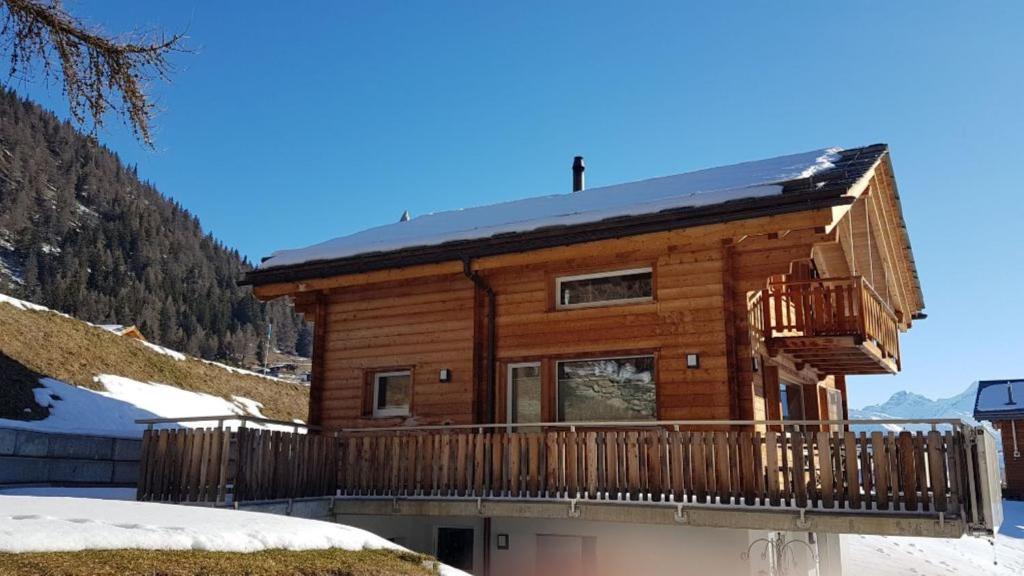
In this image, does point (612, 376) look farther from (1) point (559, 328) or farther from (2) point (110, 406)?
(2) point (110, 406)

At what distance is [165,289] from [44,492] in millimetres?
94735

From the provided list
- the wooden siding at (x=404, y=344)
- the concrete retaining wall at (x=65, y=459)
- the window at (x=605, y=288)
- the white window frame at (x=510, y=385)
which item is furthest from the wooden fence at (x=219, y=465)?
the window at (x=605, y=288)

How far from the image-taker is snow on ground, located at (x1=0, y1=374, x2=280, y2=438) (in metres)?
16.5

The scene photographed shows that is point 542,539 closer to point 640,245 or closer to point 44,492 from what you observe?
point 640,245

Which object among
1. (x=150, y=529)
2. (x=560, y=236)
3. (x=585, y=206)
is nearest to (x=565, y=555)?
(x=560, y=236)

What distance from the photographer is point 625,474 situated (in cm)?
1051

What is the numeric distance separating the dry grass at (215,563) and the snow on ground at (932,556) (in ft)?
55.3

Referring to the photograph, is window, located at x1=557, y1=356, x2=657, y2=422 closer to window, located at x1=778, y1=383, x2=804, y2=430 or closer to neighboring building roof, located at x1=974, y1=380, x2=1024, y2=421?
window, located at x1=778, y1=383, x2=804, y2=430

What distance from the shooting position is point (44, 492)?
1286 cm

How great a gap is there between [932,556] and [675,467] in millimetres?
18153

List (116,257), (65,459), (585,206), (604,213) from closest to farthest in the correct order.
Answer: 1. (604,213)
2. (585,206)
3. (65,459)
4. (116,257)

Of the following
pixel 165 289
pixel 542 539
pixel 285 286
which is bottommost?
pixel 542 539

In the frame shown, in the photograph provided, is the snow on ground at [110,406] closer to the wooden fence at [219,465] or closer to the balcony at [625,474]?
the wooden fence at [219,465]

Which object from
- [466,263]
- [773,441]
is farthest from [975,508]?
[466,263]
